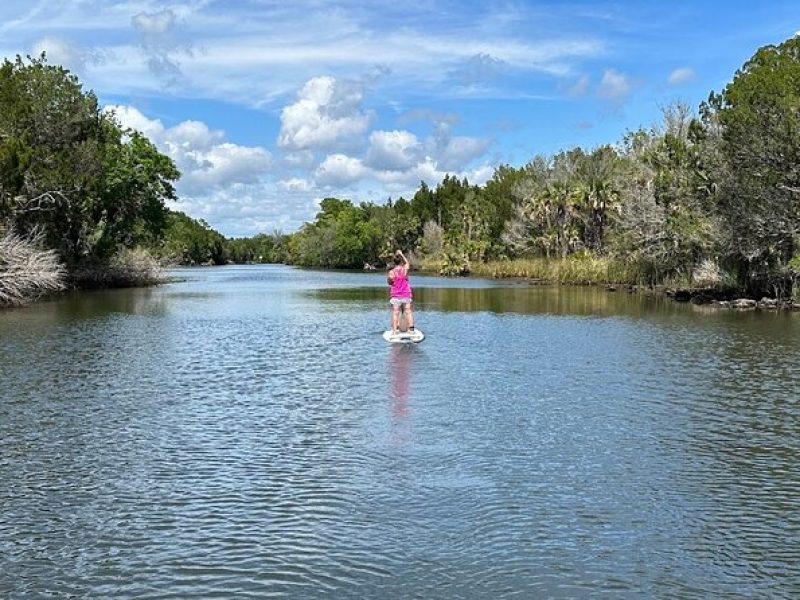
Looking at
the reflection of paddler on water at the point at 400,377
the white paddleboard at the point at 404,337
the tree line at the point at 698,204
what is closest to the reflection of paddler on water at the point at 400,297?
the white paddleboard at the point at 404,337

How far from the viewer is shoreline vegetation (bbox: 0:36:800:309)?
39.7 meters

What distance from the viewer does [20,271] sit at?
41.1 m

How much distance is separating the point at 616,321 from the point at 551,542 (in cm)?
2673

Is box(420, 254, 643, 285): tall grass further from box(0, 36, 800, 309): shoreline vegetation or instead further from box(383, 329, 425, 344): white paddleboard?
box(383, 329, 425, 344): white paddleboard

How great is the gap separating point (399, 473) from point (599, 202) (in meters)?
70.9

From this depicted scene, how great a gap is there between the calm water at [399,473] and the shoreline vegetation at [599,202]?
17.9 metres

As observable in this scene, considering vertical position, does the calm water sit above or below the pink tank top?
below

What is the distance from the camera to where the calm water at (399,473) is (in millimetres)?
8086

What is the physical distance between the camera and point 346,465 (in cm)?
1174

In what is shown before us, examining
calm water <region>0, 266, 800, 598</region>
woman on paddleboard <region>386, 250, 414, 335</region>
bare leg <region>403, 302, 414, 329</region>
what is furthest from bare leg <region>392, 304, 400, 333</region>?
calm water <region>0, 266, 800, 598</region>

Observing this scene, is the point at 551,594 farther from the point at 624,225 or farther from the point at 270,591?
the point at 624,225

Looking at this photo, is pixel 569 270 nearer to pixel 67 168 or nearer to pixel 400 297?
pixel 67 168

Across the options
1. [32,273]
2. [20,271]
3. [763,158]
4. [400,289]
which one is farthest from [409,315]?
[32,273]

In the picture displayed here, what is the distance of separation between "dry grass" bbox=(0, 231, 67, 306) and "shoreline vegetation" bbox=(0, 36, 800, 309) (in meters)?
0.10
